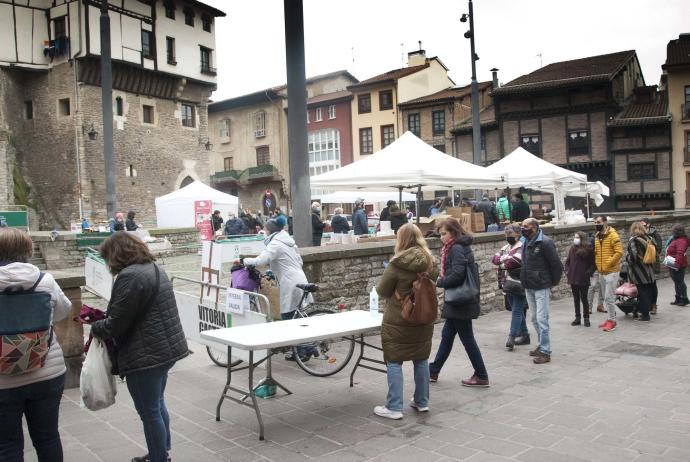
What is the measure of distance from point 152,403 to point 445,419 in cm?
258

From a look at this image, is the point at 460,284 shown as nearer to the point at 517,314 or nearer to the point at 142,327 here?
the point at 517,314

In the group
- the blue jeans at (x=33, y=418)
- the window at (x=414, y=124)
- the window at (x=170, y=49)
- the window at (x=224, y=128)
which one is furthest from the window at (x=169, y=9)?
the blue jeans at (x=33, y=418)

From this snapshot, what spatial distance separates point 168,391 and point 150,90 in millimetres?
33492

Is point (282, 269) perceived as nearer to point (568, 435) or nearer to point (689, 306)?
point (568, 435)

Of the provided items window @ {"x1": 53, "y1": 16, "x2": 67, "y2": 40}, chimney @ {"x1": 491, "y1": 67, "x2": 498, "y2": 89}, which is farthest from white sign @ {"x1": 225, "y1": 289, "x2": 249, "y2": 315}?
chimney @ {"x1": 491, "y1": 67, "x2": 498, "y2": 89}

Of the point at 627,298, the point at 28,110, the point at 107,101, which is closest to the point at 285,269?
the point at 627,298

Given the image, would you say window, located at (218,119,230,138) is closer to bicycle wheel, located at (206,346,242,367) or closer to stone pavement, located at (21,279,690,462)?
stone pavement, located at (21,279,690,462)

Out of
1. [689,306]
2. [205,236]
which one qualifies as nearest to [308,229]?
[689,306]

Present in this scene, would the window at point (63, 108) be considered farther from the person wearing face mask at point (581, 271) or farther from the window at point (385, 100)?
the person wearing face mask at point (581, 271)

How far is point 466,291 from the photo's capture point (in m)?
6.09

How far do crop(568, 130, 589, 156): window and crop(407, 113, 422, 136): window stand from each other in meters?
11.3

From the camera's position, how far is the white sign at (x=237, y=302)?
6.20 metres

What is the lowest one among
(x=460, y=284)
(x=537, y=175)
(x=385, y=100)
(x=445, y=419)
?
(x=445, y=419)

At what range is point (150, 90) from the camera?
120 ft
